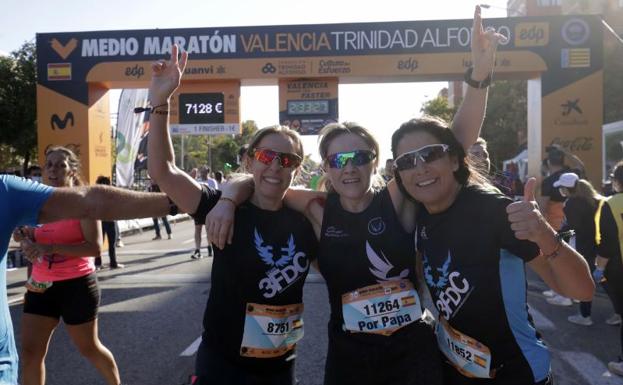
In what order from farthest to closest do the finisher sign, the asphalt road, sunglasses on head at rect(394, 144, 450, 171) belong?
the finisher sign → the asphalt road → sunglasses on head at rect(394, 144, 450, 171)

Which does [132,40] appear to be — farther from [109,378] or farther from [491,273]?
[491,273]

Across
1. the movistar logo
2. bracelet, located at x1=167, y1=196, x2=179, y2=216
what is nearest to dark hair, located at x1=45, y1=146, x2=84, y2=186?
bracelet, located at x1=167, y1=196, x2=179, y2=216

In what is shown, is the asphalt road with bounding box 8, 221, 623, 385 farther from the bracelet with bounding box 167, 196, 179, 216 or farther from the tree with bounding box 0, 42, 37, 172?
the tree with bounding box 0, 42, 37, 172

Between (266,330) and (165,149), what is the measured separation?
3.14 feet

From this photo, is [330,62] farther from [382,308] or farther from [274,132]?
[382,308]

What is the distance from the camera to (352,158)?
2.46 metres

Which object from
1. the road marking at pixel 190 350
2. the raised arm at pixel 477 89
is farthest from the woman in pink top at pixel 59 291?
the raised arm at pixel 477 89

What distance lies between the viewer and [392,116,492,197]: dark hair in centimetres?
226

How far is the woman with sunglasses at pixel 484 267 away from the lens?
1927 millimetres

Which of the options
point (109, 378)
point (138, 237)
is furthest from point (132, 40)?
point (109, 378)

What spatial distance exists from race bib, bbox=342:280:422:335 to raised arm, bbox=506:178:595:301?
23.0 inches

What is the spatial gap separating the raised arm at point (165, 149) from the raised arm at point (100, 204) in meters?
0.10

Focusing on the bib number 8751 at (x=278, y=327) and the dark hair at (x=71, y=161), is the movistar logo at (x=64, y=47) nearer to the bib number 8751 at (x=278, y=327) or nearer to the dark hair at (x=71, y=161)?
the dark hair at (x=71, y=161)

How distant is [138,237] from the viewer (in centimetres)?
1689
